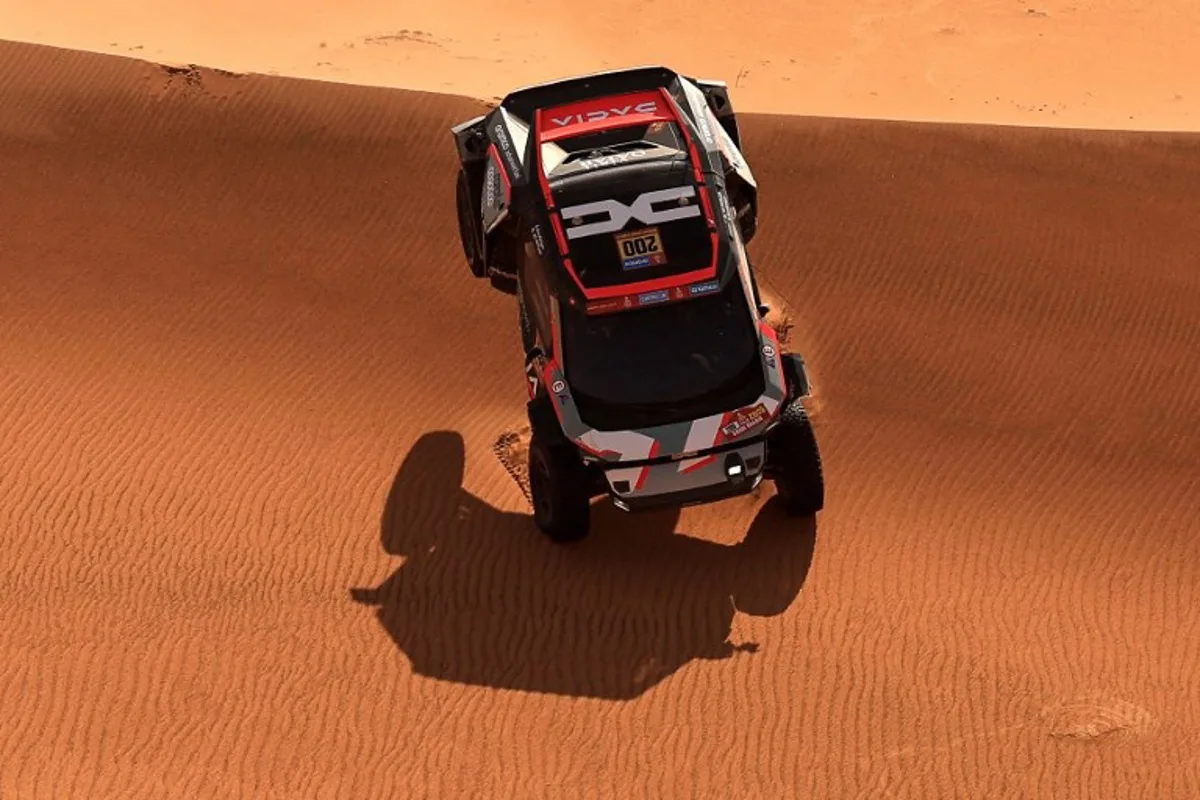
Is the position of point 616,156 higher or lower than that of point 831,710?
higher

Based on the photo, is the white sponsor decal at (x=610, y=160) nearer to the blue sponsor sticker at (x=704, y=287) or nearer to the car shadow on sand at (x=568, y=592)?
the blue sponsor sticker at (x=704, y=287)

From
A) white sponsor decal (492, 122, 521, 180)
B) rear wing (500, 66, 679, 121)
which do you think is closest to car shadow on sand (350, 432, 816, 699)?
white sponsor decal (492, 122, 521, 180)

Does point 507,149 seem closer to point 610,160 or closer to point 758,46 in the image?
point 610,160

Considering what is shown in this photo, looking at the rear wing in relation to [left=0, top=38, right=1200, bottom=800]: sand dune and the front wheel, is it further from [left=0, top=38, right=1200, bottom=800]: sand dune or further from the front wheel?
the front wheel

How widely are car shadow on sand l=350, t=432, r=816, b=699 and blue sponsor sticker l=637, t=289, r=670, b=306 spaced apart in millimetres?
2051

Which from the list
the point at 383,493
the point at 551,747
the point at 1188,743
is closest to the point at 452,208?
the point at 383,493

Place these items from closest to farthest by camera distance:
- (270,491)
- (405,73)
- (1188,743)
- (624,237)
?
(1188,743) < (624,237) < (270,491) < (405,73)

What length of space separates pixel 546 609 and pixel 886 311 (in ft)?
17.3

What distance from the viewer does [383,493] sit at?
12414 millimetres

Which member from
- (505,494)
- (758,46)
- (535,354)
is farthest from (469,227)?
(758,46)

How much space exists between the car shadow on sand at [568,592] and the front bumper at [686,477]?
950mm

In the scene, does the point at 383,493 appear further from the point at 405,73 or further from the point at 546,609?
the point at 405,73

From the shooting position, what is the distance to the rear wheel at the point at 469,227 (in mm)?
12664

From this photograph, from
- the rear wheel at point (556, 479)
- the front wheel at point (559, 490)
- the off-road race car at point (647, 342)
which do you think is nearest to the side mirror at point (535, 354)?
the off-road race car at point (647, 342)
